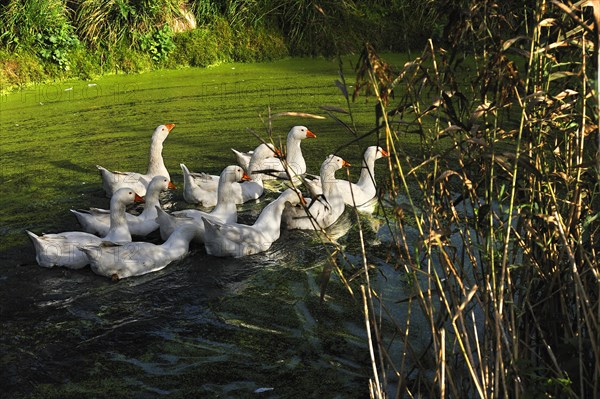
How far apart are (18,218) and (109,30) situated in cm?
691

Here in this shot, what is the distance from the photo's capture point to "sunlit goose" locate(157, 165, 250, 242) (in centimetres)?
683

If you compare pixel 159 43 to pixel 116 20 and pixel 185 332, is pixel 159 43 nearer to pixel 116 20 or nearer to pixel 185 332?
pixel 116 20

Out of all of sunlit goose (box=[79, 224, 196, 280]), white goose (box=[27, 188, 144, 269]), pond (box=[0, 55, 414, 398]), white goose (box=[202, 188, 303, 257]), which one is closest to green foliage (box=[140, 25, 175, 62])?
pond (box=[0, 55, 414, 398])

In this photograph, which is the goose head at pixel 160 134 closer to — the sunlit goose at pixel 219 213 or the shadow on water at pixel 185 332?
the sunlit goose at pixel 219 213

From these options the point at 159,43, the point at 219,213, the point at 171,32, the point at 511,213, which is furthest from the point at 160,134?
the point at 171,32

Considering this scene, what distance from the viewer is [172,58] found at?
567 inches

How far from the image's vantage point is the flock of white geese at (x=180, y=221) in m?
6.20

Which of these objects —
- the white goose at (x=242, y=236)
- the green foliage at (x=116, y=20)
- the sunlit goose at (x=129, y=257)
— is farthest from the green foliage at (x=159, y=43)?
the sunlit goose at (x=129, y=257)

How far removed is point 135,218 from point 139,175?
1088 millimetres

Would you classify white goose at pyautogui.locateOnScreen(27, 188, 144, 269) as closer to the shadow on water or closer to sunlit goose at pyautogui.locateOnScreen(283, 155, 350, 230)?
the shadow on water

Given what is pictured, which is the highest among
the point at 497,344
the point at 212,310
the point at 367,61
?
the point at 367,61

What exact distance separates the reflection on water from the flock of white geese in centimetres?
12

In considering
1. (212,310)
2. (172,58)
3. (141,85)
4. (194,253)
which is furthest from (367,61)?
(172,58)

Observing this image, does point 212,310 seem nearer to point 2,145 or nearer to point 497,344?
point 497,344
